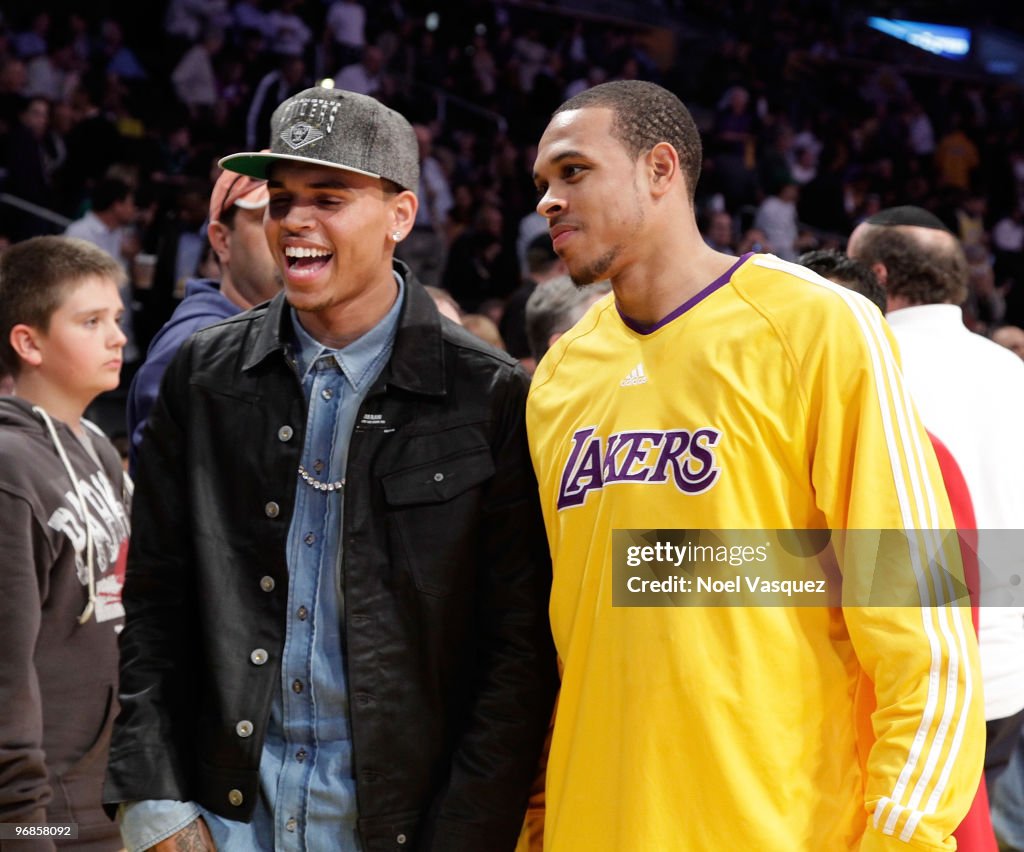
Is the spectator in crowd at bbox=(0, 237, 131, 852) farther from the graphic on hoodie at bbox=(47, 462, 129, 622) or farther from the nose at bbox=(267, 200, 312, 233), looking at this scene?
the nose at bbox=(267, 200, 312, 233)

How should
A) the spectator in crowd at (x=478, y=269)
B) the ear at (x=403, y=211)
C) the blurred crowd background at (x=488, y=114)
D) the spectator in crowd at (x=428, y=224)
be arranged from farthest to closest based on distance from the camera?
the spectator in crowd at (x=428, y=224) < the spectator in crowd at (x=478, y=269) < the blurred crowd background at (x=488, y=114) < the ear at (x=403, y=211)

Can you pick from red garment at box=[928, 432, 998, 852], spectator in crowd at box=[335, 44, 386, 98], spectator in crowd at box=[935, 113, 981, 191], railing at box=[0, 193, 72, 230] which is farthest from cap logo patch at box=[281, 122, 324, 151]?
spectator in crowd at box=[935, 113, 981, 191]

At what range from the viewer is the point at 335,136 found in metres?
2.39

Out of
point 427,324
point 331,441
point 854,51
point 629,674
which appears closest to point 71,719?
point 331,441

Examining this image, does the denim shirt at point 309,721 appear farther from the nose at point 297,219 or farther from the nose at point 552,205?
the nose at point 552,205

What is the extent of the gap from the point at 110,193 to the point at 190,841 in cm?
676

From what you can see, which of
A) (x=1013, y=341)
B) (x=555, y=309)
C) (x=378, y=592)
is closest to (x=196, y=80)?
(x=1013, y=341)

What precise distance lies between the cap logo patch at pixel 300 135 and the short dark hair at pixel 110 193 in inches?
251

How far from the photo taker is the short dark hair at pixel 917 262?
3.88m

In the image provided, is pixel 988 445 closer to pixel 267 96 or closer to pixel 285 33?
pixel 267 96

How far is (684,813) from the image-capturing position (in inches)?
83.0

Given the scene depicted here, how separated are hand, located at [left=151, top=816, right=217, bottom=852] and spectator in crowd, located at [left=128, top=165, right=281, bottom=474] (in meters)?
1.41

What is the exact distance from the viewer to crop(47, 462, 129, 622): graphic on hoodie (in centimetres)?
298

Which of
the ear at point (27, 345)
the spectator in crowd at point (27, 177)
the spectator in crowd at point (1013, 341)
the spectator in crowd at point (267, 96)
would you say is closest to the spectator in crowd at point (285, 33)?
the spectator in crowd at point (267, 96)
